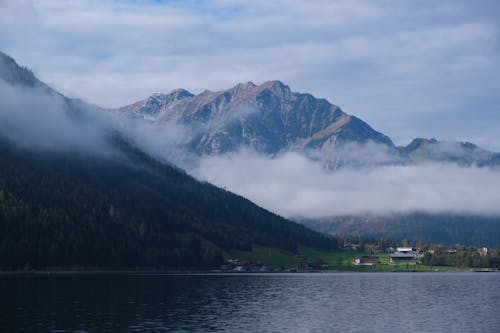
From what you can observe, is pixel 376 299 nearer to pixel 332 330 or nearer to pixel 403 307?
pixel 403 307

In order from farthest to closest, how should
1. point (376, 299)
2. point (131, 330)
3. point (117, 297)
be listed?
point (376, 299), point (117, 297), point (131, 330)

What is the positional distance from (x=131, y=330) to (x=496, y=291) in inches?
5180

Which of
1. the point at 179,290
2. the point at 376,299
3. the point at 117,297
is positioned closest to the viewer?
the point at 117,297

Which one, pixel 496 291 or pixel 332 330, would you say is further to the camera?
pixel 496 291

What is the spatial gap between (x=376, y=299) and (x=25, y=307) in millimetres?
84688

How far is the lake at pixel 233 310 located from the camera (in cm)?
10188

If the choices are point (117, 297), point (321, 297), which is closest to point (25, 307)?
point (117, 297)

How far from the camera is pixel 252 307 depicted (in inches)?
5290

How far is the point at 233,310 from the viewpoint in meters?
127

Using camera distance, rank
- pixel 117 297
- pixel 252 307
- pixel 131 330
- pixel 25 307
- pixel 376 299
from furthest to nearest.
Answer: pixel 376 299, pixel 117 297, pixel 252 307, pixel 25 307, pixel 131 330

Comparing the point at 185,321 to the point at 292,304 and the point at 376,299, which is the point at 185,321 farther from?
the point at 376,299

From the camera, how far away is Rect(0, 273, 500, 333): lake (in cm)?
10188

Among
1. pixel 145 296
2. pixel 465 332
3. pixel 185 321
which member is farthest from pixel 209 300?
pixel 465 332

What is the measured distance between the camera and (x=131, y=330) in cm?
9556
